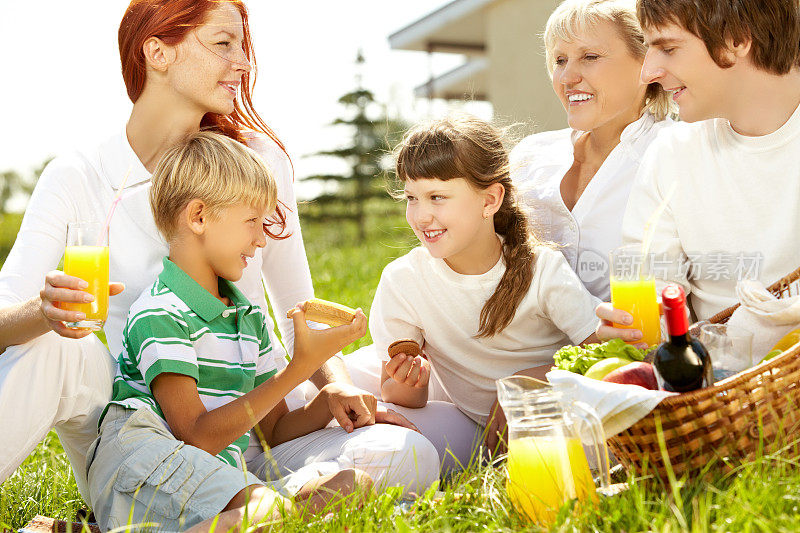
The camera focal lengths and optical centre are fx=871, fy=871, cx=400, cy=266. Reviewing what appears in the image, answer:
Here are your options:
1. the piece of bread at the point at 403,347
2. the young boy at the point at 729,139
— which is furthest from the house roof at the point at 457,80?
the piece of bread at the point at 403,347

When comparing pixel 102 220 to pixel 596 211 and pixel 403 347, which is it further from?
pixel 596 211

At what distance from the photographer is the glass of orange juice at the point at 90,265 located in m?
2.67

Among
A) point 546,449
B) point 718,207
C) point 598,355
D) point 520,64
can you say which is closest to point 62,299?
point 546,449

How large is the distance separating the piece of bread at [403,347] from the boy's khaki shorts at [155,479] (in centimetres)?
88

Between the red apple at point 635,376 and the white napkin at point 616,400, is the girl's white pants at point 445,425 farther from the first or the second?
the white napkin at point 616,400

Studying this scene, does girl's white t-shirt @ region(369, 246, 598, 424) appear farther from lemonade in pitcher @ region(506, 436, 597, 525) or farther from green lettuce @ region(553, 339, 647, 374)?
lemonade in pitcher @ region(506, 436, 597, 525)

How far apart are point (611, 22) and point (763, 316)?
66.5 inches

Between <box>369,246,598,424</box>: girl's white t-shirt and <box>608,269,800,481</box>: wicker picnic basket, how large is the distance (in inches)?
47.8

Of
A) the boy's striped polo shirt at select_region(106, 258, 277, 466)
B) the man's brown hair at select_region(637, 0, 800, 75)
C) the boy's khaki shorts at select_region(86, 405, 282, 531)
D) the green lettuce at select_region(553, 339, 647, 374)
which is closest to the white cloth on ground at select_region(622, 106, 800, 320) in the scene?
the man's brown hair at select_region(637, 0, 800, 75)

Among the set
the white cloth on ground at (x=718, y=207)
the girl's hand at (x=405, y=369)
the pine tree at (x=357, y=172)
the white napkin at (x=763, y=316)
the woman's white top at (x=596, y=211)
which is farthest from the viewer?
the pine tree at (x=357, y=172)

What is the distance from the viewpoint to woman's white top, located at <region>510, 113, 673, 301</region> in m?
3.76

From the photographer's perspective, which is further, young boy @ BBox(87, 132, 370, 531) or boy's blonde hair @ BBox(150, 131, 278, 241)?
boy's blonde hair @ BBox(150, 131, 278, 241)

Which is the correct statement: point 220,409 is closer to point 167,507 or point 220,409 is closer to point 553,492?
point 167,507

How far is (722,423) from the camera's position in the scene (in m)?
2.21
